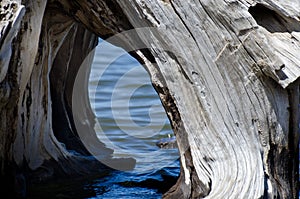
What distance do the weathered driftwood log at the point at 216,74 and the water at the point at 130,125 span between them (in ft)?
2.66

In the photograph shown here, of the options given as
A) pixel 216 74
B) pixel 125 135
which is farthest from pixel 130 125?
pixel 216 74

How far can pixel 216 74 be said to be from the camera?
11.9ft

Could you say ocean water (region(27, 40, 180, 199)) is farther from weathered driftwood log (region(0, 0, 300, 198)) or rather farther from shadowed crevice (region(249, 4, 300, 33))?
shadowed crevice (region(249, 4, 300, 33))

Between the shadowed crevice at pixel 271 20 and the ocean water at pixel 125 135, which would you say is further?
the ocean water at pixel 125 135

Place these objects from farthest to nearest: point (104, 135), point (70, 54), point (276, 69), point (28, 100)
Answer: point (104, 135) → point (70, 54) → point (28, 100) → point (276, 69)

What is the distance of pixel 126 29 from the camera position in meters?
3.87

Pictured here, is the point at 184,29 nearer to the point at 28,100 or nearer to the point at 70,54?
the point at 28,100

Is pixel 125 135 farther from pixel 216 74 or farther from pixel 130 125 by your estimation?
pixel 216 74

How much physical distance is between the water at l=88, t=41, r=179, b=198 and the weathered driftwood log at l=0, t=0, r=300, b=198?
0.81m

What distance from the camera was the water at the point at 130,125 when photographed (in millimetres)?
4797

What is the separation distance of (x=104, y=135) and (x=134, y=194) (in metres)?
1.54

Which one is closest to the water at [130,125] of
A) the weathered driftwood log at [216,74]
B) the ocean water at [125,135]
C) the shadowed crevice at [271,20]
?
the ocean water at [125,135]

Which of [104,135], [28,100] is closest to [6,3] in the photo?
[28,100]

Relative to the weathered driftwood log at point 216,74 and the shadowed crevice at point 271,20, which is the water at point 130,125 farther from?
the shadowed crevice at point 271,20
